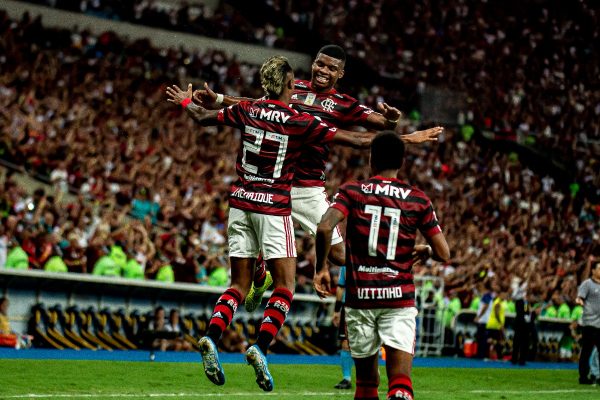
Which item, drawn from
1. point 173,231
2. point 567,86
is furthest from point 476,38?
point 173,231

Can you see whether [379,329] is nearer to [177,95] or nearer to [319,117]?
[319,117]

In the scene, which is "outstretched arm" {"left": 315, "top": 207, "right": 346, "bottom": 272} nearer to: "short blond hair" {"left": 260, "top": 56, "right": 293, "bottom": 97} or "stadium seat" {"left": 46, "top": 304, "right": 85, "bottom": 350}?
"short blond hair" {"left": 260, "top": 56, "right": 293, "bottom": 97}

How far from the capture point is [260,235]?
977 cm

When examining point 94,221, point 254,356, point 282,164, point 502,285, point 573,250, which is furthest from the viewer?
point 573,250

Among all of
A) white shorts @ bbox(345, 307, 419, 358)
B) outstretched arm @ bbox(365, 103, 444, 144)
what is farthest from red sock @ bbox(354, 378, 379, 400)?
outstretched arm @ bbox(365, 103, 444, 144)

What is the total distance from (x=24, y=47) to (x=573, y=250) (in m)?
18.9

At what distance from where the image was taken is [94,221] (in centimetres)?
2052

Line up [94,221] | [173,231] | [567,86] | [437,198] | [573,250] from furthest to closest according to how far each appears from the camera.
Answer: [567,86] < [573,250] < [437,198] < [173,231] < [94,221]

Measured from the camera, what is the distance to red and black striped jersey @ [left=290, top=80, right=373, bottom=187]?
10750mm

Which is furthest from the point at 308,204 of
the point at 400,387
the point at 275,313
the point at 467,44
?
the point at 467,44

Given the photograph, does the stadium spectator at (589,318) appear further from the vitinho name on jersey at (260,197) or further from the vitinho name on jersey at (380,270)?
the vitinho name on jersey at (380,270)

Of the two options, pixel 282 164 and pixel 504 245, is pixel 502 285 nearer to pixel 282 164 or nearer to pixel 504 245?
pixel 504 245

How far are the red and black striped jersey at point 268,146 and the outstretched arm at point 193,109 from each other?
0.10m

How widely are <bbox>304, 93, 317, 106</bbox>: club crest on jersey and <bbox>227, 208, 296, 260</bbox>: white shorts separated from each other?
153 centimetres
